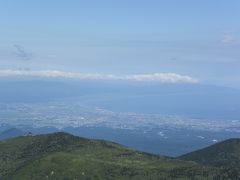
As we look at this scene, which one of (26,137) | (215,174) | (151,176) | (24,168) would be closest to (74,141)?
(26,137)

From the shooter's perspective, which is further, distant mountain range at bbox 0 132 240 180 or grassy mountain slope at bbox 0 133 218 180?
grassy mountain slope at bbox 0 133 218 180

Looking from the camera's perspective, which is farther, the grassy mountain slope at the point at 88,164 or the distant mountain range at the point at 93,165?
the grassy mountain slope at the point at 88,164

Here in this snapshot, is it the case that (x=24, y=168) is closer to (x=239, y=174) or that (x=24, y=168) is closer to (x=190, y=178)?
(x=190, y=178)

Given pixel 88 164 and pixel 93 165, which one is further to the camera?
pixel 88 164

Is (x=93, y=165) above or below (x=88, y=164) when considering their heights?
below

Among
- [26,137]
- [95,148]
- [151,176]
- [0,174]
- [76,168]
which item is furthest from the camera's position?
[26,137]
